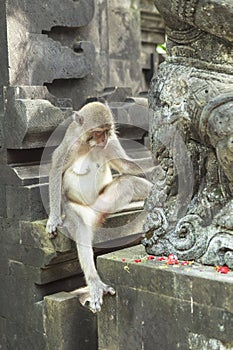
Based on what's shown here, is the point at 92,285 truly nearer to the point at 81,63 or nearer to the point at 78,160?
the point at 78,160

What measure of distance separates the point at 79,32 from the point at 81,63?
365 mm

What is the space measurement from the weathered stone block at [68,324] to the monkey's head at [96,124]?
4.11 feet

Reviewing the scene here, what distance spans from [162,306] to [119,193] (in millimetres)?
1268

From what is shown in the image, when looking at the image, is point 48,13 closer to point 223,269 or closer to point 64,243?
point 64,243

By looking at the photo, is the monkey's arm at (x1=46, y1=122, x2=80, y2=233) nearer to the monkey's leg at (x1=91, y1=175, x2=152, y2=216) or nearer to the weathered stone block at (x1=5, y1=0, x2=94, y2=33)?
the monkey's leg at (x1=91, y1=175, x2=152, y2=216)

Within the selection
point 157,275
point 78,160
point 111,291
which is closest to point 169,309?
point 157,275

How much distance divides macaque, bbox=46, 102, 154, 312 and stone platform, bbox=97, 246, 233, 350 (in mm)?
467

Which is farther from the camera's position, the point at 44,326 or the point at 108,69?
the point at 108,69

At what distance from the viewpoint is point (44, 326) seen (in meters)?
4.62

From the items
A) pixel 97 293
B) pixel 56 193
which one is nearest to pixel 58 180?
pixel 56 193

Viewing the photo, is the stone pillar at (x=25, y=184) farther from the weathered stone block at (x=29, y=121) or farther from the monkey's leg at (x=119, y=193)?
the monkey's leg at (x=119, y=193)

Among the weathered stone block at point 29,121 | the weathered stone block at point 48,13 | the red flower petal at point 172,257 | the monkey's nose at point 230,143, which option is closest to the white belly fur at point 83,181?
the weathered stone block at point 29,121

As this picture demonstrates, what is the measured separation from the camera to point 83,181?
14.4 feet

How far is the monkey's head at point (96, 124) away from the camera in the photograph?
427cm
